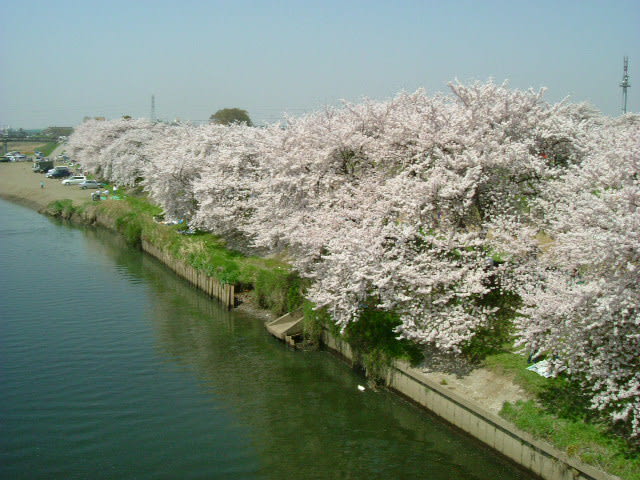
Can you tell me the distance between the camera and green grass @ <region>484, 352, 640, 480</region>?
13672 millimetres

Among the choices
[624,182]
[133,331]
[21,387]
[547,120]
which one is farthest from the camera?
[133,331]

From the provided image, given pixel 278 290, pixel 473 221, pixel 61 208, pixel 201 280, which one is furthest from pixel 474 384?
pixel 61 208

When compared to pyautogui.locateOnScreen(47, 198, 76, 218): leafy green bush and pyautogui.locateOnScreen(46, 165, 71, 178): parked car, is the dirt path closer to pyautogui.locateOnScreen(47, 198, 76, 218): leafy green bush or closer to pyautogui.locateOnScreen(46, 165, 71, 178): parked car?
pyautogui.locateOnScreen(46, 165, 71, 178): parked car

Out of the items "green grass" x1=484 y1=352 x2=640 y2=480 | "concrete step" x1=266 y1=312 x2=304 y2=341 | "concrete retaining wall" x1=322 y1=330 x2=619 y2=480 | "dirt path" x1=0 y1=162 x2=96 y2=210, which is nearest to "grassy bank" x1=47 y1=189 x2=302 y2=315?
"concrete step" x1=266 y1=312 x2=304 y2=341

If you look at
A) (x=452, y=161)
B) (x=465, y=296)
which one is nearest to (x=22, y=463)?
(x=465, y=296)

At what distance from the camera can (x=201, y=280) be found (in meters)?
36.0

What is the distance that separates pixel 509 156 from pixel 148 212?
38980mm

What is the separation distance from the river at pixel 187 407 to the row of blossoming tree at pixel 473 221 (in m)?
3.11

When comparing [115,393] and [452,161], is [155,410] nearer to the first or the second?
[115,393]

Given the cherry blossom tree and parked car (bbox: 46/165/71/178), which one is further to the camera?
parked car (bbox: 46/165/71/178)

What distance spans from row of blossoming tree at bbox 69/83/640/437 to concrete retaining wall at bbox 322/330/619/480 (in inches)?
54.3

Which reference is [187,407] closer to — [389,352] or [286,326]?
[389,352]

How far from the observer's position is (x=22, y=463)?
1669cm

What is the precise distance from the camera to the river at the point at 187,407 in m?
16.8
